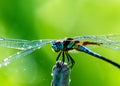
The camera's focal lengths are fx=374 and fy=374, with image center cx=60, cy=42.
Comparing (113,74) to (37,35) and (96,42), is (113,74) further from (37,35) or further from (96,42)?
(37,35)

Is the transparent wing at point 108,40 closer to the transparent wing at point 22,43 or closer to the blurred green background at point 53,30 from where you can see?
the transparent wing at point 22,43

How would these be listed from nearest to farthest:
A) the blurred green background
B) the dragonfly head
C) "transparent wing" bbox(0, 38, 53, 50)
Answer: the dragonfly head
"transparent wing" bbox(0, 38, 53, 50)
the blurred green background

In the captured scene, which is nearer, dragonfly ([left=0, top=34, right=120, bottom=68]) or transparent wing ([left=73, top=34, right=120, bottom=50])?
dragonfly ([left=0, top=34, right=120, bottom=68])

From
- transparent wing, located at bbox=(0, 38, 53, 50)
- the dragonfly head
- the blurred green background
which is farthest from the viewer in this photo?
the blurred green background

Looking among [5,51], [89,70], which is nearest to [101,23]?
[89,70]

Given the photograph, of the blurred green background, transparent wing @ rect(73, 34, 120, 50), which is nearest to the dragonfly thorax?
transparent wing @ rect(73, 34, 120, 50)

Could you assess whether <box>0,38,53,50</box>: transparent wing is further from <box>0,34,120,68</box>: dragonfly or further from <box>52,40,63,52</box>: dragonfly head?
<box>52,40,63,52</box>: dragonfly head

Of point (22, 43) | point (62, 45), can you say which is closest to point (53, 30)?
point (22, 43)

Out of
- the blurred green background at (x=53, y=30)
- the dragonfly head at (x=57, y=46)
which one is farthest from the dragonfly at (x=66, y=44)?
the blurred green background at (x=53, y=30)
